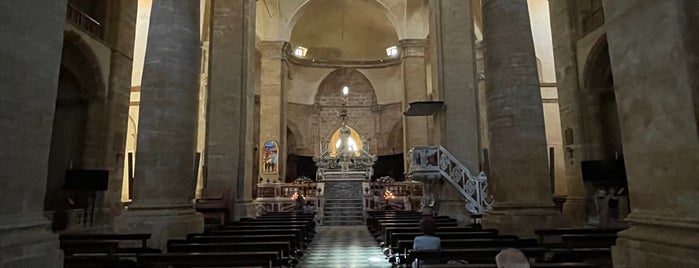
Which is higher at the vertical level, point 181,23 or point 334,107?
point 334,107

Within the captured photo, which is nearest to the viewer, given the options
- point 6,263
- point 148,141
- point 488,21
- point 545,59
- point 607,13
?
point 6,263

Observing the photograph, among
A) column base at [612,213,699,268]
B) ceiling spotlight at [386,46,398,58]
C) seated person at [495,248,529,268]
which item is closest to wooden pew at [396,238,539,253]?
A: column base at [612,213,699,268]

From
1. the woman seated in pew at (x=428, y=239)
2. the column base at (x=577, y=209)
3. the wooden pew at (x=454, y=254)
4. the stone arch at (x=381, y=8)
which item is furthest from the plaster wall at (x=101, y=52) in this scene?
the column base at (x=577, y=209)

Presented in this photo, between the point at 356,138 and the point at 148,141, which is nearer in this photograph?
the point at 148,141

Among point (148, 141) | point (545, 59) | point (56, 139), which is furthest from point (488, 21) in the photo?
point (545, 59)

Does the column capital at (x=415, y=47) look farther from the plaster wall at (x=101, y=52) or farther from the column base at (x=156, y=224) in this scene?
the column base at (x=156, y=224)

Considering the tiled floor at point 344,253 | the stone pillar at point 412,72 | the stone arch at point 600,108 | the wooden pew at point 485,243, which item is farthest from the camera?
the stone pillar at point 412,72

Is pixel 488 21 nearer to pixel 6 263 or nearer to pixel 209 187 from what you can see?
pixel 6 263

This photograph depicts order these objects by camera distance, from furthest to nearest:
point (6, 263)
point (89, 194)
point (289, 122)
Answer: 1. point (289, 122)
2. point (89, 194)
3. point (6, 263)

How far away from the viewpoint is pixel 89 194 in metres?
11.9

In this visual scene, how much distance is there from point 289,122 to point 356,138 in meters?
5.03

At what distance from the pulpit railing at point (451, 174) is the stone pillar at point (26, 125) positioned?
1014cm

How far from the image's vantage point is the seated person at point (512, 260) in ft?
7.76

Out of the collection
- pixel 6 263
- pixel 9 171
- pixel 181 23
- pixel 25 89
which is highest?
pixel 181 23
